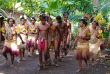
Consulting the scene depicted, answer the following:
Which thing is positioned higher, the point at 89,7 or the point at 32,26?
the point at 89,7

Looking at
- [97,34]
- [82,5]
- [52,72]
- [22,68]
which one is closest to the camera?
[52,72]

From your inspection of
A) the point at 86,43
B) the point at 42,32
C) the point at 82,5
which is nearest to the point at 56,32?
the point at 42,32

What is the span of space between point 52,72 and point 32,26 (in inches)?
123

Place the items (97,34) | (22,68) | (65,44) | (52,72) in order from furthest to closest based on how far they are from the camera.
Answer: (65,44)
(97,34)
(22,68)
(52,72)

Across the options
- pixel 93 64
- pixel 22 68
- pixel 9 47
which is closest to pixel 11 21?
pixel 9 47

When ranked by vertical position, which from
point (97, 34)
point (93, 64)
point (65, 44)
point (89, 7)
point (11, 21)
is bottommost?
point (93, 64)

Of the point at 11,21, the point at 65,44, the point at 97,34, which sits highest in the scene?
the point at 11,21

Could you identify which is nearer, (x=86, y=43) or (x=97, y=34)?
(x=86, y=43)

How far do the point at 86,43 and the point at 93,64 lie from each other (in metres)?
1.49

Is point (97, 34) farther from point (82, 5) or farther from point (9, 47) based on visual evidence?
point (82, 5)

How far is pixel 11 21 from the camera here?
5562mm

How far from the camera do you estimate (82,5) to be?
9891mm

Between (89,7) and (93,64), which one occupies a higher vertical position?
(89,7)

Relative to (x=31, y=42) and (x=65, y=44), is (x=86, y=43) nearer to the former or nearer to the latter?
(x=65, y=44)
